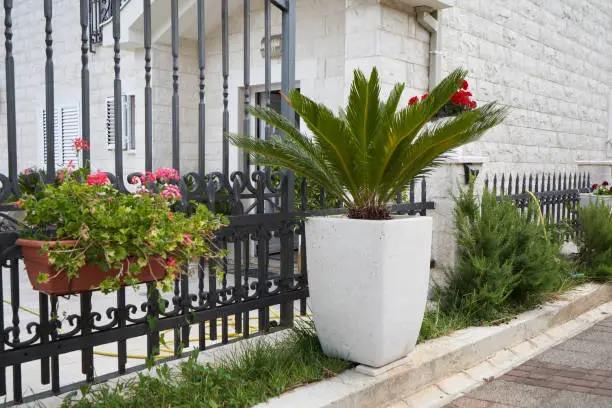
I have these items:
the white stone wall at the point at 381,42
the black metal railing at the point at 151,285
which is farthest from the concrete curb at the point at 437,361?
the white stone wall at the point at 381,42

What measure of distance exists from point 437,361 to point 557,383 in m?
0.79

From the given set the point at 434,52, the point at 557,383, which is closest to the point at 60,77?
the point at 434,52

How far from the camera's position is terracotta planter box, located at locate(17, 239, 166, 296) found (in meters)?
2.58

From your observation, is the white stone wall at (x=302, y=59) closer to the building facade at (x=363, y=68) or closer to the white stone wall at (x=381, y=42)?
the building facade at (x=363, y=68)

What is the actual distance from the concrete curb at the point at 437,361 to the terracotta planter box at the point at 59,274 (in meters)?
0.98

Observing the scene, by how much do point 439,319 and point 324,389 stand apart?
1543 mm

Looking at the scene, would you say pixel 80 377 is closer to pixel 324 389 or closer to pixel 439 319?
pixel 324 389

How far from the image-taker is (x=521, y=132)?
936 centimetres

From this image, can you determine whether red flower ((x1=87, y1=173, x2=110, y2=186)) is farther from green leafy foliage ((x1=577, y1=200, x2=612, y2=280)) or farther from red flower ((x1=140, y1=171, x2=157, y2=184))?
green leafy foliage ((x1=577, y1=200, x2=612, y2=280))

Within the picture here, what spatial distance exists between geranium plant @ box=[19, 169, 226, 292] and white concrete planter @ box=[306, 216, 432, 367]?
3.09ft

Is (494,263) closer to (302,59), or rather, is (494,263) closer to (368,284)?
(368,284)

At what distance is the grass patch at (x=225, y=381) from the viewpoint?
2.89 meters

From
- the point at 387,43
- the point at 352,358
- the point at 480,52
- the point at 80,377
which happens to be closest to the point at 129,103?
the point at 387,43

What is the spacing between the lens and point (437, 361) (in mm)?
3799
